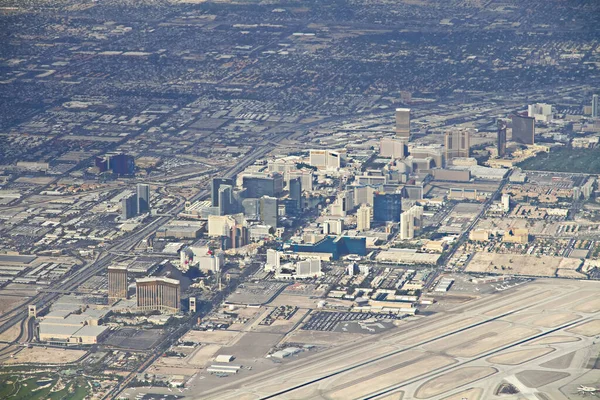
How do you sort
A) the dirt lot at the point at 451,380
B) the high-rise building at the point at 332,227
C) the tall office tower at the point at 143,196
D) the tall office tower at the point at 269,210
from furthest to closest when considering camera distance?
the tall office tower at the point at 143,196 → the tall office tower at the point at 269,210 → the high-rise building at the point at 332,227 → the dirt lot at the point at 451,380

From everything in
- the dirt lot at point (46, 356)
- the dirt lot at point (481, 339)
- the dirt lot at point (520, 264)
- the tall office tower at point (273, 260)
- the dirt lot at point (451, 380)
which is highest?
the tall office tower at point (273, 260)

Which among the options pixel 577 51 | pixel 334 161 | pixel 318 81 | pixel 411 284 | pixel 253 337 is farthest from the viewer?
pixel 577 51

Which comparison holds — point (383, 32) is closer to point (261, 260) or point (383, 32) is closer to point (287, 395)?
point (261, 260)

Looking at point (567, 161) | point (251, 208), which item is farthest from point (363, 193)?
point (567, 161)

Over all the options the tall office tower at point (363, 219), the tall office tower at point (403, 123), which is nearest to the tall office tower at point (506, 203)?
the tall office tower at point (363, 219)

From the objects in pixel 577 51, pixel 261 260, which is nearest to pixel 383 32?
pixel 577 51

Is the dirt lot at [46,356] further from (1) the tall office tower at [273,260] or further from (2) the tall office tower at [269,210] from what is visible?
(2) the tall office tower at [269,210]
